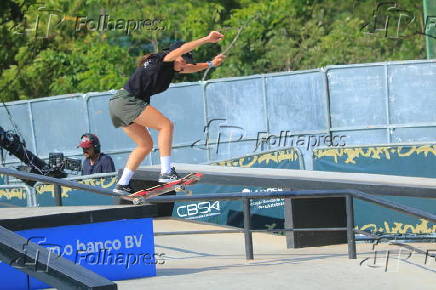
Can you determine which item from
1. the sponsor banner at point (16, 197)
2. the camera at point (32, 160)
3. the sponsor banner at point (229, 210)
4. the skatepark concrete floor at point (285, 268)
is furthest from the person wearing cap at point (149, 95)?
the camera at point (32, 160)

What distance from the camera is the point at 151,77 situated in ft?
30.2

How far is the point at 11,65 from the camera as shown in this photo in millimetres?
28312

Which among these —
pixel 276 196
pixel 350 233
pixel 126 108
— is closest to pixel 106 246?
pixel 126 108

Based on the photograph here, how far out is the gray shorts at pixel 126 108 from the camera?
9.28m

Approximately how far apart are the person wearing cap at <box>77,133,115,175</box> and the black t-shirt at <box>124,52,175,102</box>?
5267mm

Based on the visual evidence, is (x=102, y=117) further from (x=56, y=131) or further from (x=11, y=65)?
(x=11, y=65)

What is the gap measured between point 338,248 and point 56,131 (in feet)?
36.8

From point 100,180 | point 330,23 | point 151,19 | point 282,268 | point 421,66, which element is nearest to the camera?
point 282,268

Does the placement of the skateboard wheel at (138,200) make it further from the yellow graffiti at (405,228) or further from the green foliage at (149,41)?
the green foliage at (149,41)

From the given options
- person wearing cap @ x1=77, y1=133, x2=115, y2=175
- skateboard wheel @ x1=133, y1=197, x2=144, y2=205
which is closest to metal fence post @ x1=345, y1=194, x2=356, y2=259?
skateboard wheel @ x1=133, y1=197, x2=144, y2=205

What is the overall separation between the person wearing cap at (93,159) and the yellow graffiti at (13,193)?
55.6 inches

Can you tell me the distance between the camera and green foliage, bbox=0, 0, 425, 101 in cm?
2717

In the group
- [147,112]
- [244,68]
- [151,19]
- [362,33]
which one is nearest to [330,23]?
[362,33]

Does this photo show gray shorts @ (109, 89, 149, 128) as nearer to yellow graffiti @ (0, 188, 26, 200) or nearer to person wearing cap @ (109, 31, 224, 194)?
person wearing cap @ (109, 31, 224, 194)
